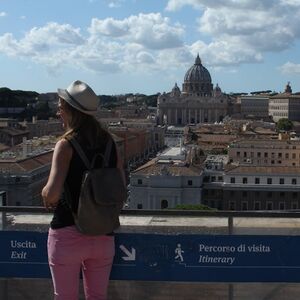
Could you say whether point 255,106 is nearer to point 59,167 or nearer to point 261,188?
point 261,188

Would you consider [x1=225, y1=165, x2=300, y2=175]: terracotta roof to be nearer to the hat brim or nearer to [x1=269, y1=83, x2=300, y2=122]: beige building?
the hat brim

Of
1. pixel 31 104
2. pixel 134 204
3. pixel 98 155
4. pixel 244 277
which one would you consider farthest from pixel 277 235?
pixel 31 104

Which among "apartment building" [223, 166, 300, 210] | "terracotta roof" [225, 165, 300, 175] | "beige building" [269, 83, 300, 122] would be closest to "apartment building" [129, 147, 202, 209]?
"apartment building" [223, 166, 300, 210]

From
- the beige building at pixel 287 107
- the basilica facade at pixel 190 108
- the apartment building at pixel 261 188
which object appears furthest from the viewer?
the basilica facade at pixel 190 108

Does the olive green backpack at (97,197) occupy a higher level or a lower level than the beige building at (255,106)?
higher

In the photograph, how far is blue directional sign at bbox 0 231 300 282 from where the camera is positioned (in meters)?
3.03

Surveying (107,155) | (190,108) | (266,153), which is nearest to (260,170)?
(266,153)

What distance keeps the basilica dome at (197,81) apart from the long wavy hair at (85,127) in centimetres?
10459

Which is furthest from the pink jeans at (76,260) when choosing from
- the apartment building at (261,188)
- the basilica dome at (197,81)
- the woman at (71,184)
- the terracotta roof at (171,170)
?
the basilica dome at (197,81)

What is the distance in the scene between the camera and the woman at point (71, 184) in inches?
98.1

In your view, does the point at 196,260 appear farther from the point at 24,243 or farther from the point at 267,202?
the point at 267,202

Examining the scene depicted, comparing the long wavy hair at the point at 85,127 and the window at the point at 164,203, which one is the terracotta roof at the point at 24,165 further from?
the long wavy hair at the point at 85,127

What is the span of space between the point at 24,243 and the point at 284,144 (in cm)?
3300

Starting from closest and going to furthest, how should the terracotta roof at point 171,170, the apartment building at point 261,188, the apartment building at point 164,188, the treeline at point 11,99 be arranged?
the apartment building at point 164,188, the terracotta roof at point 171,170, the apartment building at point 261,188, the treeline at point 11,99
